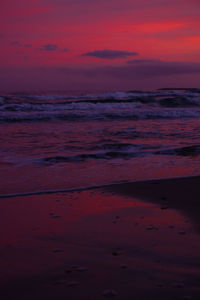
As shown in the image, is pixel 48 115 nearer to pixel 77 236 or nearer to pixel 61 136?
pixel 61 136

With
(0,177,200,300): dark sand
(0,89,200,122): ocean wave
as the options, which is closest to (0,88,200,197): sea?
(0,177,200,300): dark sand

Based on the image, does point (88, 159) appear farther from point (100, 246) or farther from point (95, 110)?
point (95, 110)

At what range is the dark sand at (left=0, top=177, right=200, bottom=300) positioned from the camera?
183cm

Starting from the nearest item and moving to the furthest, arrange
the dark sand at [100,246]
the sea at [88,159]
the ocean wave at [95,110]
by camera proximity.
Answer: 1. the dark sand at [100,246]
2. the sea at [88,159]
3. the ocean wave at [95,110]

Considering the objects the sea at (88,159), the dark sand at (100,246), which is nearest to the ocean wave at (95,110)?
the sea at (88,159)

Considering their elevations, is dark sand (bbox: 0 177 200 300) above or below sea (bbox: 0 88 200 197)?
below

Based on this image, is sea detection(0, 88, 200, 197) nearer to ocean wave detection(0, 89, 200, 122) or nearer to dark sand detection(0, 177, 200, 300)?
dark sand detection(0, 177, 200, 300)

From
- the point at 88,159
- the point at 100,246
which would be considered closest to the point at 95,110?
the point at 88,159

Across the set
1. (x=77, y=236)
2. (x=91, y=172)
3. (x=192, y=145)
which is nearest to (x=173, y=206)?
(x=77, y=236)

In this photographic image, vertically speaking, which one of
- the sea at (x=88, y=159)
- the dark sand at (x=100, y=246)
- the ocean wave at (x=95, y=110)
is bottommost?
the dark sand at (x=100, y=246)

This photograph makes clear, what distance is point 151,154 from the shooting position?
19.8 feet

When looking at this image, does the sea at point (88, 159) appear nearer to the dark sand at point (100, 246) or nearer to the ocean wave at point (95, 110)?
the dark sand at point (100, 246)

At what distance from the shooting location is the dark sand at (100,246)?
1.83 meters

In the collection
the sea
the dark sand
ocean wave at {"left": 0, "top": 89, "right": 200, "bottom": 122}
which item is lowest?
the dark sand
